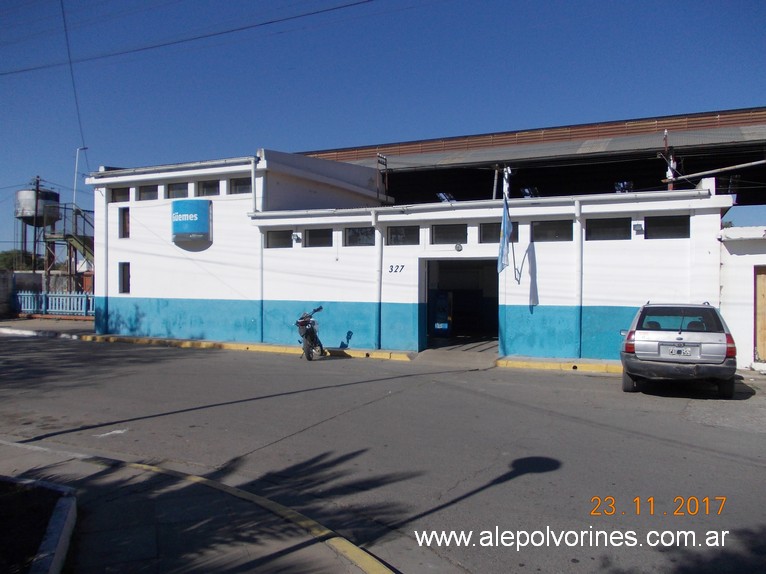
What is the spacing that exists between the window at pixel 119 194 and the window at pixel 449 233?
39.9 feet

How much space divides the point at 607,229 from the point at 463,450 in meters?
9.78

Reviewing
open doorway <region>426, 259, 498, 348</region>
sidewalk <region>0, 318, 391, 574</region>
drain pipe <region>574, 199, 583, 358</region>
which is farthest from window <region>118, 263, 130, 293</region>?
sidewalk <region>0, 318, 391, 574</region>

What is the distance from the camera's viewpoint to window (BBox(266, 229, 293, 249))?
63.3ft

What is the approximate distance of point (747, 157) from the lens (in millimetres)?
19969

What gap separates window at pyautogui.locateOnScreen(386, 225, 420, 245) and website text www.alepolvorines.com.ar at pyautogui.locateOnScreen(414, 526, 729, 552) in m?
12.8

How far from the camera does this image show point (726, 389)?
415 inches

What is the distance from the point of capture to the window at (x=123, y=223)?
22.5 m

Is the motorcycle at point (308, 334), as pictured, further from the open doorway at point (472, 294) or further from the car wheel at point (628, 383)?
the car wheel at point (628, 383)

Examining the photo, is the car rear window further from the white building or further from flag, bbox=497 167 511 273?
flag, bbox=497 167 511 273

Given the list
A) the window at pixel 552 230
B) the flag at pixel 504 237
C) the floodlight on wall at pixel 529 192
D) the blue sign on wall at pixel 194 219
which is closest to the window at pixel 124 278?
the blue sign on wall at pixel 194 219

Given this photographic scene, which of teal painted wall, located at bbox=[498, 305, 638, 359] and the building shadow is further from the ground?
teal painted wall, located at bbox=[498, 305, 638, 359]

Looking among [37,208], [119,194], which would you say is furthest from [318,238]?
[37,208]

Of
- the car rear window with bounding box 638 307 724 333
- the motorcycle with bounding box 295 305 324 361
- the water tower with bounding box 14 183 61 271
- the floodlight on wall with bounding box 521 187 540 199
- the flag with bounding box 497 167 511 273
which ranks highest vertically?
the water tower with bounding box 14 183 61 271

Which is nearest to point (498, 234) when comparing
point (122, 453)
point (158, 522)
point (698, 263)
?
point (698, 263)
